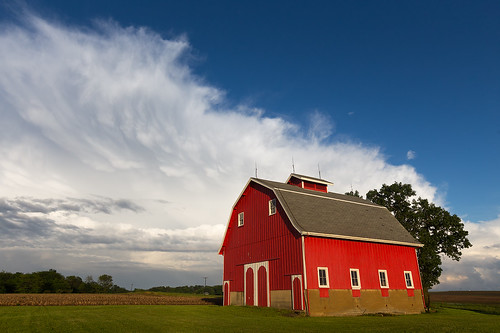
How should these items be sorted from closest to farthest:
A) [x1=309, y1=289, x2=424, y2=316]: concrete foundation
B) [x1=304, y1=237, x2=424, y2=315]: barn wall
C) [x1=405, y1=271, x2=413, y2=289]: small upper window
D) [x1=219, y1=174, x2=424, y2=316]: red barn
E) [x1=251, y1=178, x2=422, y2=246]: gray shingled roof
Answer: [x1=309, y1=289, x2=424, y2=316]: concrete foundation, [x1=304, y1=237, x2=424, y2=315]: barn wall, [x1=219, y1=174, x2=424, y2=316]: red barn, [x1=251, y1=178, x2=422, y2=246]: gray shingled roof, [x1=405, y1=271, x2=413, y2=289]: small upper window

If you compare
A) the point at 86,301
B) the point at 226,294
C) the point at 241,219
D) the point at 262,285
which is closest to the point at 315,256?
the point at 262,285

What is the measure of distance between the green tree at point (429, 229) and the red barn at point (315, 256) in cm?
1084

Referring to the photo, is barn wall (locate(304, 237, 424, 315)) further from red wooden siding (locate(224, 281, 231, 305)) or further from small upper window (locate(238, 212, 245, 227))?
red wooden siding (locate(224, 281, 231, 305))

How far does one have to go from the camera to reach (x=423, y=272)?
36.4 m

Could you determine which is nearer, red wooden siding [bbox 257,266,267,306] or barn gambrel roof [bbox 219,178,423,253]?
barn gambrel roof [bbox 219,178,423,253]

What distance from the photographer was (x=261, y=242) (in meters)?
25.0

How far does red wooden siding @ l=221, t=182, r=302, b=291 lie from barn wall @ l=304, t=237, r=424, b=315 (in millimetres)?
1554

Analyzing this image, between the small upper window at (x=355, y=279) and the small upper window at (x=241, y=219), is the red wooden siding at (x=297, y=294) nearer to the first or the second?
the small upper window at (x=355, y=279)

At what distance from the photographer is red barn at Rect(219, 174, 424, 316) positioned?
68.9 feet

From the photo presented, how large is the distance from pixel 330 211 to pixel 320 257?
5.33 metres

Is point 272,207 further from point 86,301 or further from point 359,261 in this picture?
point 86,301

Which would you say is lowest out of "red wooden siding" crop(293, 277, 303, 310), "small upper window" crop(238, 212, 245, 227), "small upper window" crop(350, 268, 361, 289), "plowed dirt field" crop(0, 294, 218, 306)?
"plowed dirt field" crop(0, 294, 218, 306)

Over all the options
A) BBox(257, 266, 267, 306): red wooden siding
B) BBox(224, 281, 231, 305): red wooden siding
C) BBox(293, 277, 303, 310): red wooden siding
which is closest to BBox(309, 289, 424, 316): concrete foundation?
BBox(293, 277, 303, 310): red wooden siding

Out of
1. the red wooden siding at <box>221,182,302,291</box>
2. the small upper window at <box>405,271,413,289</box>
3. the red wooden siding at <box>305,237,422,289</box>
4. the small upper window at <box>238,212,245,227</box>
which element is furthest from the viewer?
the small upper window at <box>238,212,245,227</box>
